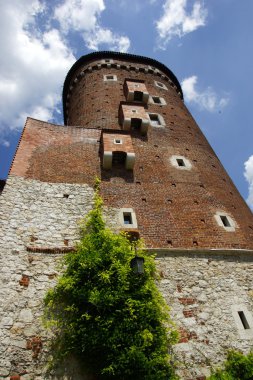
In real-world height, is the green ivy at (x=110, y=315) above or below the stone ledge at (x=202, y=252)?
below

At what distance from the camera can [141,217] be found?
10.5 meters

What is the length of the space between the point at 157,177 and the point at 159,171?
0.38m

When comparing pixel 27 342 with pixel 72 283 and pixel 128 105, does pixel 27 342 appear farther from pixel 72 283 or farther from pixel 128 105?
pixel 128 105

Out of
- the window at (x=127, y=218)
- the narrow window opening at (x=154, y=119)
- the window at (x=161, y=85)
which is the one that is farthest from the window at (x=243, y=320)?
the window at (x=161, y=85)

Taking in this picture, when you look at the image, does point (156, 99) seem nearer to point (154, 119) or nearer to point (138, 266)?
point (154, 119)

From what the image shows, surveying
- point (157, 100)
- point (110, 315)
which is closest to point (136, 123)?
point (157, 100)

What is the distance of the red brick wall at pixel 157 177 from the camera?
10438 mm

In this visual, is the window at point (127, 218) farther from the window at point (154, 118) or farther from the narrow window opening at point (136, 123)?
the window at point (154, 118)

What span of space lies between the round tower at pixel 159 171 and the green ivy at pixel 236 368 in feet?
10.4

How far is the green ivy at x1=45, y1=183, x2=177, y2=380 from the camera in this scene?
661 centimetres

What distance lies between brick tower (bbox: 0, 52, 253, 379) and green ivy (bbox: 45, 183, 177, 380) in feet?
1.36

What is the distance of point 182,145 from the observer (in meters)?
14.3

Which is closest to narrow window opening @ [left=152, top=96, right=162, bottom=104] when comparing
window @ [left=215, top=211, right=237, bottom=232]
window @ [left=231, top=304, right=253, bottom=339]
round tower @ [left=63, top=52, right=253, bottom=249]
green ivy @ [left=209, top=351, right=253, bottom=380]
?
round tower @ [left=63, top=52, right=253, bottom=249]

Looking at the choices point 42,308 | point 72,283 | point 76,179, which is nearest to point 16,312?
point 42,308
